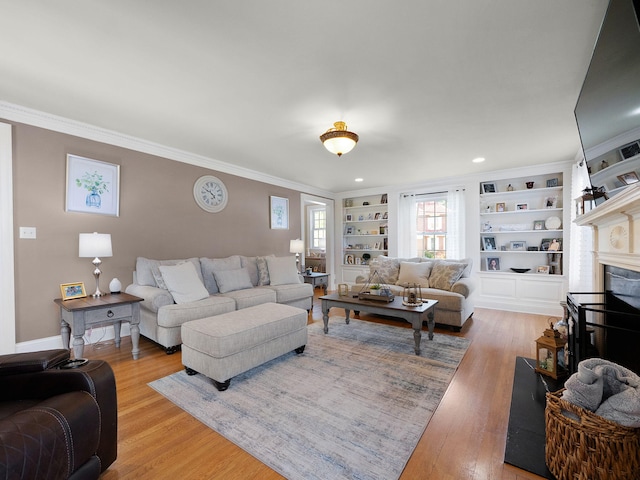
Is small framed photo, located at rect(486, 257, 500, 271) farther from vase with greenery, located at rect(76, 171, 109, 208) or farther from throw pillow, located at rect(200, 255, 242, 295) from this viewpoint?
vase with greenery, located at rect(76, 171, 109, 208)

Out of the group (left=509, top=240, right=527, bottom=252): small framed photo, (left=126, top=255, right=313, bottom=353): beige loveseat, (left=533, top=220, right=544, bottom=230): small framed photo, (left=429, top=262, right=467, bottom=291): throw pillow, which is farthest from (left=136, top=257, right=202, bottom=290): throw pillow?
(left=533, top=220, right=544, bottom=230): small framed photo

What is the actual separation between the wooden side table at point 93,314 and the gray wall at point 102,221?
304 mm

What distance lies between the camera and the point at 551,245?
14.8ft

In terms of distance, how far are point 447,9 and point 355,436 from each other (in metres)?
2.46

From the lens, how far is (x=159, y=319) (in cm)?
283

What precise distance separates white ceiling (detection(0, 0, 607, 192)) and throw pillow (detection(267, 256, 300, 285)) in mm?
1873

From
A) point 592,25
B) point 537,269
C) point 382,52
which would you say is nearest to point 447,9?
point 382,52

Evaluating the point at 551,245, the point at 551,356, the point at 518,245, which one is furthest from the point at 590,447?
the point at 518,245

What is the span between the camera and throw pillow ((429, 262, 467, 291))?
158 inches

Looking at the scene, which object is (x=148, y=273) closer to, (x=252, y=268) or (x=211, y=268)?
(x=211, y=268)

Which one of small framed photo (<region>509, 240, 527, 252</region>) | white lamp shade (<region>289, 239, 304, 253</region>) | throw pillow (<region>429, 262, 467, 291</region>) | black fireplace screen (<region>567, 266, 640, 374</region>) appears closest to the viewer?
black fireplace screen (<region>567, 266, 640, 374</region>)

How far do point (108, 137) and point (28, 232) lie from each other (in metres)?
1.28

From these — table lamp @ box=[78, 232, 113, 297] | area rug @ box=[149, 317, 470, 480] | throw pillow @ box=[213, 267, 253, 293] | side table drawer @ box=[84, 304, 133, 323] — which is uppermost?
table lamp @ box=[78, 232, 113, 297]

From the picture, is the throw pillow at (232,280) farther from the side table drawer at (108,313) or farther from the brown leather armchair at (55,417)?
the brown leather armchair at (55,417)
